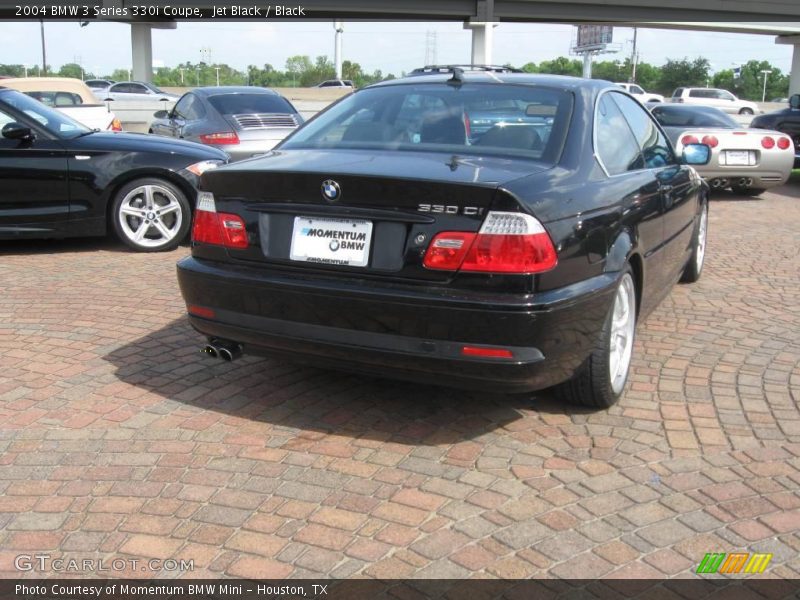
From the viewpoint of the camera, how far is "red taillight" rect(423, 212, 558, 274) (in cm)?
334

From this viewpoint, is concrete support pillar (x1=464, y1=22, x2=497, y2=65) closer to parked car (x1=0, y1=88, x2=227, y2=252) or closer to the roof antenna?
parked car (x1=0, y1=88, x2=227, y2=252)

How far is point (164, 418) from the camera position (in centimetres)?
401

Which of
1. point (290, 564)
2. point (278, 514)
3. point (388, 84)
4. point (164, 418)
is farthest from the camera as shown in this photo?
point (388, 84)

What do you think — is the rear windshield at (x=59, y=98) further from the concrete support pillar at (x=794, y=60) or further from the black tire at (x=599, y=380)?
the concrete support pillar at (x=794, y=60)

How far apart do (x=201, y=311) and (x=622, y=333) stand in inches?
81.2

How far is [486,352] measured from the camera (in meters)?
3.39

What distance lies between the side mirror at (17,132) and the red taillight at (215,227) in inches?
172

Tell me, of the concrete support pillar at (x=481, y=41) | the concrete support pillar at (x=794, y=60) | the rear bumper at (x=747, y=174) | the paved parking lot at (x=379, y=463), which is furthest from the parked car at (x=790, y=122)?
the concrete support pillar at (x=794, y=60)

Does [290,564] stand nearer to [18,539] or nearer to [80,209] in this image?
[18,539]

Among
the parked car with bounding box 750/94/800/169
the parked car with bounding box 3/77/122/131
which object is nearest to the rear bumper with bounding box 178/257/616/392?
the parked car with bounding box 3/77/122/131

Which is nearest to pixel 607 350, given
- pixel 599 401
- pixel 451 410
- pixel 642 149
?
pixel 599 401

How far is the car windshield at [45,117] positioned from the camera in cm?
789

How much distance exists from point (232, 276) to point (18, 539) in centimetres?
139

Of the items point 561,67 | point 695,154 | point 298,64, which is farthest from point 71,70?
point 695,154
